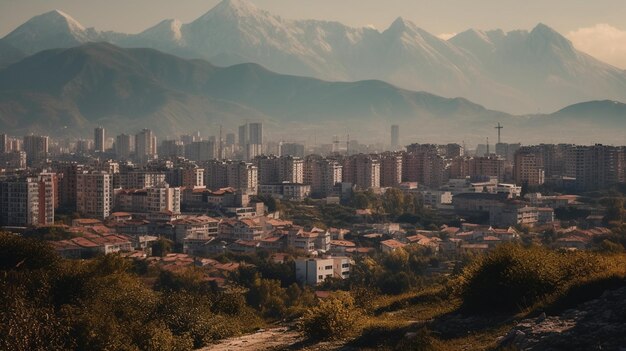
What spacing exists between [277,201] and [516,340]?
33287mm

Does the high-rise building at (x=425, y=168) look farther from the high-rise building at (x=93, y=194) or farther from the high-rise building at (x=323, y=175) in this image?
the high-rise building at (x=93, y=194)

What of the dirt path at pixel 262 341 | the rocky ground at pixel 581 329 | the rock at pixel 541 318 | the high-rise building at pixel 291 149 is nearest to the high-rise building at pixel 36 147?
the high-rise building at pixel 291 149

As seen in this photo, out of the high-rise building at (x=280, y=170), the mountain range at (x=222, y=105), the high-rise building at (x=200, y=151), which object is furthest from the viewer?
the mountain range at (x=222, y=105)

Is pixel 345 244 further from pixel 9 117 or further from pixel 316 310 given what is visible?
pixel 9 117

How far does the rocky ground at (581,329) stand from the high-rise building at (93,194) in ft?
100

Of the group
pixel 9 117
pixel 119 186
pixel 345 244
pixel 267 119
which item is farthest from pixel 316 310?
pixel 267 119

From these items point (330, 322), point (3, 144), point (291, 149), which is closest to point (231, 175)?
point (3, 144)

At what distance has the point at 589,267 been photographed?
8.44m

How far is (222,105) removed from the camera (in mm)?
168625

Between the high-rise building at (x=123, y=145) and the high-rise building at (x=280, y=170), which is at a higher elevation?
the high-rise building at (x=123, y=145)

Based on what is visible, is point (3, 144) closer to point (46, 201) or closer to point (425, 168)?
point (425, 168)

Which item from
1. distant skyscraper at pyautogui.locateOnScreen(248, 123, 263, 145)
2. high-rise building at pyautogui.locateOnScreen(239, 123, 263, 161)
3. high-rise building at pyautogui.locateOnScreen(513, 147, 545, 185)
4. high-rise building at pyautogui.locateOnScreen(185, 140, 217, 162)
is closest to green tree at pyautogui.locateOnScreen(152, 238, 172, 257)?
high-rise building at pyautogui.locateOnScreen(513, 147, 545, 185)

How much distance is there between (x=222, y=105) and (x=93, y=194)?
13245cm

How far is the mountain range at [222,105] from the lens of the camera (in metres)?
142
